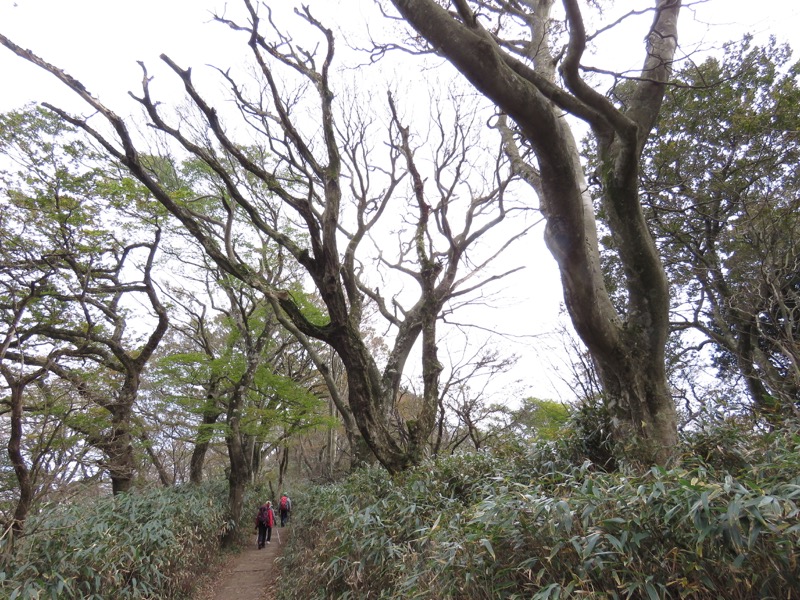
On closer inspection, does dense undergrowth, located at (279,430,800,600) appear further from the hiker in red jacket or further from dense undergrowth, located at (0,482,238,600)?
the hiker in red jacket

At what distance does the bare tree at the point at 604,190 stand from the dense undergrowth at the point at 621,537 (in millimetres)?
566

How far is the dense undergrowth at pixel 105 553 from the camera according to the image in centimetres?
404

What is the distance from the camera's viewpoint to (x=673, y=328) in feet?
34.2

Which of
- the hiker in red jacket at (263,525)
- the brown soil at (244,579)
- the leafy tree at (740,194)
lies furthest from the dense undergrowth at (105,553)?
the leafy tree at (740,194)

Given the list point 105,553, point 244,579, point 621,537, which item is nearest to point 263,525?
point 244,579

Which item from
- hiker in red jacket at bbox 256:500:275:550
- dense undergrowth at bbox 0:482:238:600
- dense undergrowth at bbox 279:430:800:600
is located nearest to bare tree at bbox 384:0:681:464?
dense undergrowth at bbox 279:430:800:600

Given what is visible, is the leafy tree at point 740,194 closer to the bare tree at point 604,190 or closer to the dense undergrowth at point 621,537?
the bare tree at point 604,190

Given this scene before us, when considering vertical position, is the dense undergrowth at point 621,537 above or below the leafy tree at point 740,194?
below

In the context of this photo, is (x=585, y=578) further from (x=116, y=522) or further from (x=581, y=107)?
(x=116, y=522)

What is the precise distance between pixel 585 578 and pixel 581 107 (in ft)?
9.66

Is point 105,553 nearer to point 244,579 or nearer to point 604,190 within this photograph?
point 244,579

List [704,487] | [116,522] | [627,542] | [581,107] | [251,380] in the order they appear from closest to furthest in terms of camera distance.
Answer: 1. [704,487]
2. [627,542]
3. [581,107]
4. [116,522]
5. [251,380]

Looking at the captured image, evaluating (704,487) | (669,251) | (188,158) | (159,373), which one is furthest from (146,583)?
(669,251)

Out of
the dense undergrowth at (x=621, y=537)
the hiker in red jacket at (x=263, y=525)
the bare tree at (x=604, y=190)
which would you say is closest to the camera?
the dense undergrowth at (x=621, y=537)
